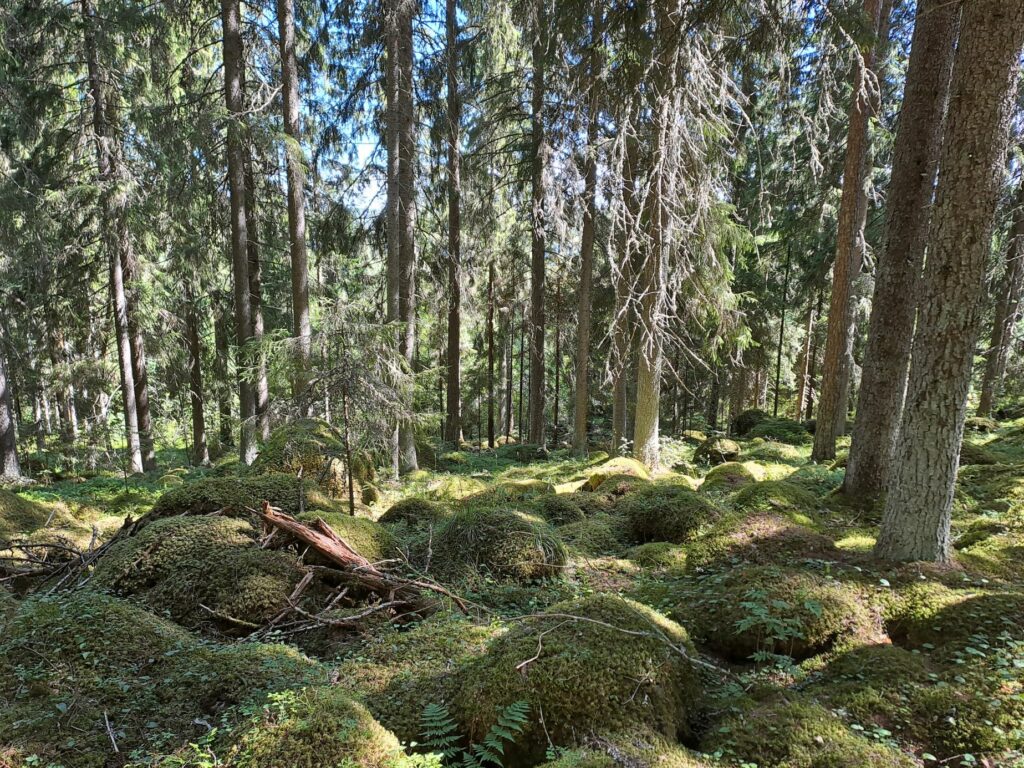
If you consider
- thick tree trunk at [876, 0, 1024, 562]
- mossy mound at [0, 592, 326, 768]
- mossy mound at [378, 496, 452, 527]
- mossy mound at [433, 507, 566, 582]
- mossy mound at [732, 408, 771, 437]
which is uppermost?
thick tree trunk at [876, 0, 1024, 562]

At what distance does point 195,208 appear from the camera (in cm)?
1402

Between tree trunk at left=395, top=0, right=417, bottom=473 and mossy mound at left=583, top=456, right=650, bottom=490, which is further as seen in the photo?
tree trunk at left=395, top=0, right=417, bottom=473

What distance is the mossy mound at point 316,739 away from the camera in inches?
78.9

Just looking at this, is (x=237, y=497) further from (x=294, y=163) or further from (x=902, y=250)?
(x=902, y=250)

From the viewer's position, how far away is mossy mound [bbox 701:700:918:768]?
7.27ft

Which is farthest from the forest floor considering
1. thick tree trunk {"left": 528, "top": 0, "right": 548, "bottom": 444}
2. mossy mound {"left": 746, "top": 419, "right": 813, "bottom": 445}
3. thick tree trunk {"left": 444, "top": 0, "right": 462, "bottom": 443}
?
mossy mound {"left": 746, "top": 419, "right": 813, "bottom": 445}

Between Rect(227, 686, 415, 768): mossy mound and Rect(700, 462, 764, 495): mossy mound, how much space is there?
6.83 metres

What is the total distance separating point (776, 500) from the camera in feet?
19.7

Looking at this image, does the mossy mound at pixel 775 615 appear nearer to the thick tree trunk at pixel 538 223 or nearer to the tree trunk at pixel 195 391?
the thick tree trunk at pixel 538 223

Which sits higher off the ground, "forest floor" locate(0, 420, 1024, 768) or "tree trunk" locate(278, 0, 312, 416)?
"tree trunk" locate(278, 0, 312, 416)

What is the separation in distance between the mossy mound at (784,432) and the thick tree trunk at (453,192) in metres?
10.5

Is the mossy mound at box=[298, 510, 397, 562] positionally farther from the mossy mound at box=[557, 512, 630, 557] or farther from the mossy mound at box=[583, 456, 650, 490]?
the mossy mound at box=[583, 456, 650, 490]

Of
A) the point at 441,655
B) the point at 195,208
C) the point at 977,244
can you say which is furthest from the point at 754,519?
the point at 195,208

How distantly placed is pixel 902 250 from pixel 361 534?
6.76 metres
